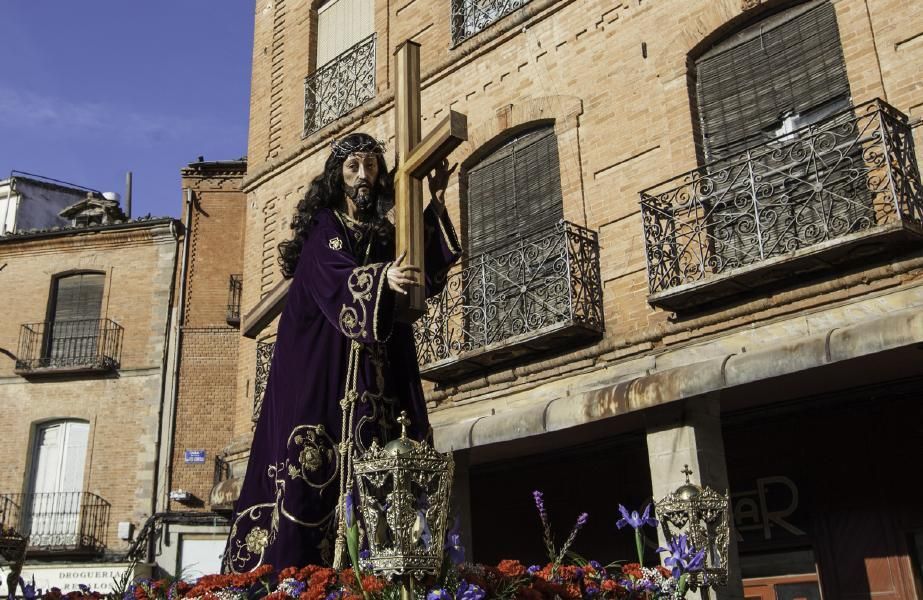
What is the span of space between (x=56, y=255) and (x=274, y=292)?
1889 centimetres

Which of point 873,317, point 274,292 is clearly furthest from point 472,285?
point 274,292

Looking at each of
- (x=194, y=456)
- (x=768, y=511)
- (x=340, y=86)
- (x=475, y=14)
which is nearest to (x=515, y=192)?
(x=475, y=14)

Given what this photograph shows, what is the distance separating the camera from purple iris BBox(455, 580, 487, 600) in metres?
2.63

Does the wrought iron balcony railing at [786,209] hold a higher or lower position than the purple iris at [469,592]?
higher

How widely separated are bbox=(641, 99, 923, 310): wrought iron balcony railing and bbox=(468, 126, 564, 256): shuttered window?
1563 millimetres

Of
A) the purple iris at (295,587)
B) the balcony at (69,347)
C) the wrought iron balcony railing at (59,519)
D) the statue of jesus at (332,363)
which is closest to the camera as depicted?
the purple iris at (295,587)

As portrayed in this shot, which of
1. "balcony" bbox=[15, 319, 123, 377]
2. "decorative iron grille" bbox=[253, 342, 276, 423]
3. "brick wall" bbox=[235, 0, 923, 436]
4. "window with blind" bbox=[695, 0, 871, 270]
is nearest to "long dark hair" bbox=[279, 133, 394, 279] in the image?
"window with blind" bbox=[695, 0, 871, 270]

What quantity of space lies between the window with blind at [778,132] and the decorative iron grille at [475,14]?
9.29 ft

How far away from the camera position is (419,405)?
372 cm

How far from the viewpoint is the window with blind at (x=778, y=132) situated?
25.2 ft

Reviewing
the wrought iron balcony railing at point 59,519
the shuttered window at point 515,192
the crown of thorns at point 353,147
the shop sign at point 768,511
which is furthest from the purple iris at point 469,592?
the wrought iron balcony railing at point 59,519

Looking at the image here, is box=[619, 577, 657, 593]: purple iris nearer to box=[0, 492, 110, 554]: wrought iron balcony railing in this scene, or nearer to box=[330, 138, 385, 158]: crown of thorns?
box=[330, 138, 385, 158]: crown of thorns

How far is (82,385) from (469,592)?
1874 centimetres

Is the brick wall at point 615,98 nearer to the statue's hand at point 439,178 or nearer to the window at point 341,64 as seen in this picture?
the window at point 341,64
